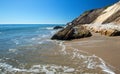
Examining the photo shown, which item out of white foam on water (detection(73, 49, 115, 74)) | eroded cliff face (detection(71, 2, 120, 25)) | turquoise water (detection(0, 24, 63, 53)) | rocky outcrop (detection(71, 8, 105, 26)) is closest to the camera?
white foam on water (detection(73, 49, 115, 74))

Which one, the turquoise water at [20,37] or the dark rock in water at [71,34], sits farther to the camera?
the dark rock in water at [71,34]

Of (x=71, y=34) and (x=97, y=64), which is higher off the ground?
(x=71, y=34)

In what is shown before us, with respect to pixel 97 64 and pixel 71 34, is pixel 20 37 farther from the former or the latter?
pixel 97 64

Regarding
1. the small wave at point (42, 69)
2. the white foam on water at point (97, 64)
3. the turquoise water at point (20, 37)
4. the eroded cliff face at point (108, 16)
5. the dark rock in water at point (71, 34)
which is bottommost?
the small wave at point (42, 69)

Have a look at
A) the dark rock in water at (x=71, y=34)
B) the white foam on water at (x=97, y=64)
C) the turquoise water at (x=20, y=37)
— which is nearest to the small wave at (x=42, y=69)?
the white foam on water at (x=97, y=64)

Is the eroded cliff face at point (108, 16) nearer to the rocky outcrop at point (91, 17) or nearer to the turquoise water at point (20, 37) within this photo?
the rocky outcrop at point (91, 17)

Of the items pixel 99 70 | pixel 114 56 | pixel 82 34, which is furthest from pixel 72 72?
pixel 82 34

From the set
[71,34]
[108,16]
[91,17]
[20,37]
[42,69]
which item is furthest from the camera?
[91,17]

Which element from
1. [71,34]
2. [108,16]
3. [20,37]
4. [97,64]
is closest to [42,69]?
[97,64]

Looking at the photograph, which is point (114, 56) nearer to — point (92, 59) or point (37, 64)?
point (92, 59)

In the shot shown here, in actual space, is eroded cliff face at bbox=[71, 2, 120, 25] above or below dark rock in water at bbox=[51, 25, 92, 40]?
above

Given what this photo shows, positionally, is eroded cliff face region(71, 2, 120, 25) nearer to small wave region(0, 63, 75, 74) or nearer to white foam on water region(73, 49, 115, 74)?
white foam on water region(73, 49, 115, 74)

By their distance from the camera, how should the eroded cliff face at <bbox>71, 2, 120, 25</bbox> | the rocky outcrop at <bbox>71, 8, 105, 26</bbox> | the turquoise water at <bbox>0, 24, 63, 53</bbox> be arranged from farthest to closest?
the rocky outcrop at <bbox>71, 8, 105, 26</bbox> → the eroded cliff face at <bbox>71, 2, 120, 25</bbox> → the turquoise water at <bbox>0, 24, 63, 53</bbox>

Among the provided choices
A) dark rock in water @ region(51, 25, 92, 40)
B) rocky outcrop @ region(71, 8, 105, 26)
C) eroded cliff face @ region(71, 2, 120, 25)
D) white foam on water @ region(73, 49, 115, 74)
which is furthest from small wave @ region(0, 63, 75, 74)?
rocky outcrop @ region(71, 8, 105, 26)
